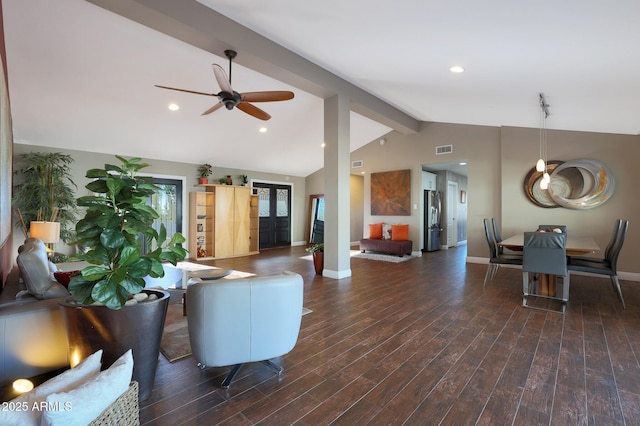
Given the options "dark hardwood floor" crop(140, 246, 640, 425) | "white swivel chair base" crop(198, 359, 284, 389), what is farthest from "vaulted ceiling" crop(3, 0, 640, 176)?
"white swivel chair base" crop(198, 359, 284, 389)

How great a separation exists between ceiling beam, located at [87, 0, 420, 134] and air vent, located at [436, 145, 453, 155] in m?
3.04

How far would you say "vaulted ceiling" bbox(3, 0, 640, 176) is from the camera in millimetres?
2656

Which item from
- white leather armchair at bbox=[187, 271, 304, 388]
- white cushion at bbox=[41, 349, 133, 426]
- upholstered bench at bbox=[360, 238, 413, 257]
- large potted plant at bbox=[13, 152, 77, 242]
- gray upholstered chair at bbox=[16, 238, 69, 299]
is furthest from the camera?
upholstered bench at bbox=[360, 238, 413, 257]

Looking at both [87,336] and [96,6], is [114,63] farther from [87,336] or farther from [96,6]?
[87,336]

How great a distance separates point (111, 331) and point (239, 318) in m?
0.70

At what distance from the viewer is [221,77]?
3053 millimetres

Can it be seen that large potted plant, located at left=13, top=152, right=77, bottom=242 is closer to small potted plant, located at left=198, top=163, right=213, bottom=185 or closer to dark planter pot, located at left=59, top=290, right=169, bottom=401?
small potted plant, located at left=198, top=163, right=213, bottom=185

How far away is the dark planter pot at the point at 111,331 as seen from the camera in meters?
1.66

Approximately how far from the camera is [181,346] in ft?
8.45

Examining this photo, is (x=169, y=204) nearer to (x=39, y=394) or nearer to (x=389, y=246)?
(x=389, y=246)

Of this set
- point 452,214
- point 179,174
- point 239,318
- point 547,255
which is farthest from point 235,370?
point 452,214

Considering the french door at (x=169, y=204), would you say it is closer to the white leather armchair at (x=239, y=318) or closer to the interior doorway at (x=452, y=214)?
the white leather armchair at (x=239, y=318)

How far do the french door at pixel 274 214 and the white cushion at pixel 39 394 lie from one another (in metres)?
7.56

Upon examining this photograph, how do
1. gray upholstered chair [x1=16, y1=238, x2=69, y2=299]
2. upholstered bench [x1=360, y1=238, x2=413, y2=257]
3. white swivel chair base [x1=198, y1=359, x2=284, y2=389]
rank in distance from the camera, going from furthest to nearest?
upholstered bench [x1=360, y1=238, x2=413, y2=257] < gray upholstered chair [x1=16, y1=238, x2=69, y2=299] < white swivel chair base [x1=198, y1=359, x2=284, y2=389]
